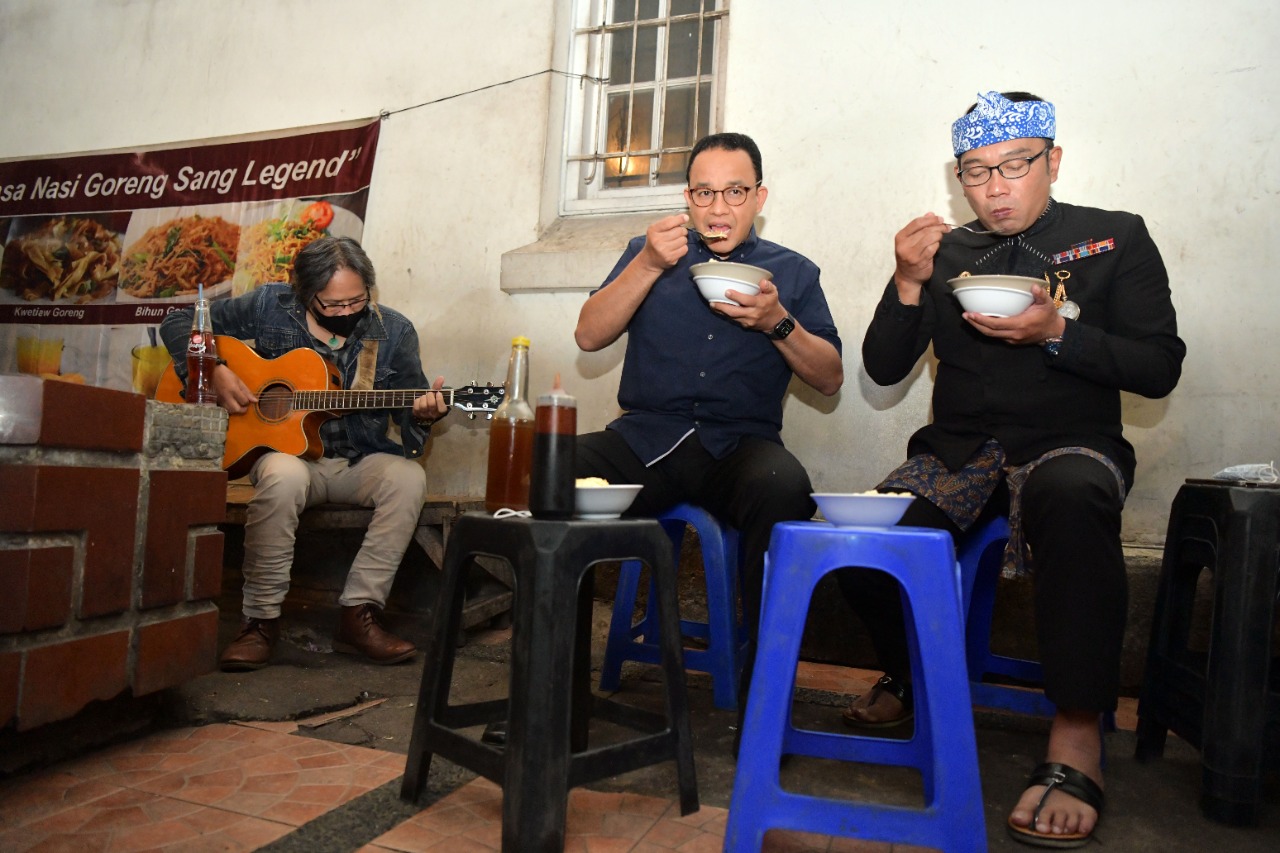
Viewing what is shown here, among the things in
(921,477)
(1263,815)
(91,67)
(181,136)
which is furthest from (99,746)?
(91,67)

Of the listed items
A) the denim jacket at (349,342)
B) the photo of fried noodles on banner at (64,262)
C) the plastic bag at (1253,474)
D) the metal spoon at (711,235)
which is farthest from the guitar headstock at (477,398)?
the photo of fried noodles on banner at (64,262)

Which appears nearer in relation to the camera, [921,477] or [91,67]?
[921,477]

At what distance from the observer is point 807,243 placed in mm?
3217

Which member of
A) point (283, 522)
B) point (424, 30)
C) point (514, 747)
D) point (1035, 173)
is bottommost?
point (514, 747)

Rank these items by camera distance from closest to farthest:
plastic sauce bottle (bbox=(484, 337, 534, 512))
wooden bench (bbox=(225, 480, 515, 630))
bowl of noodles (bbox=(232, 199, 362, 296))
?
plastic sauce bottle (bbox=(484, 337, 534, 512)), wooden bench (bbox=(225, 480, 515, 630)), bowl of noodles (bbox=(232, 199, 362, 296))

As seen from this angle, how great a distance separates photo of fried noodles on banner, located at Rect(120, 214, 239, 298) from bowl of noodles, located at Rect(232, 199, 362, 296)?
0.09 m

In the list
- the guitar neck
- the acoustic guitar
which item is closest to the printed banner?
the acoustic guitar

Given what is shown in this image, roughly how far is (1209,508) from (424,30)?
3.61 metres

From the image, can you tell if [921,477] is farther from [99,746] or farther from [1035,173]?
[99,746]

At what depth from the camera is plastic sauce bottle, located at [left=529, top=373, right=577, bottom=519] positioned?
5.21ft

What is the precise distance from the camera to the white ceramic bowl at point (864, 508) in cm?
159

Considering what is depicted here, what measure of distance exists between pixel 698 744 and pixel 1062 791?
2.63 ft

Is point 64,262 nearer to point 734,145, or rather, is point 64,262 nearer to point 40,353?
point 40,353

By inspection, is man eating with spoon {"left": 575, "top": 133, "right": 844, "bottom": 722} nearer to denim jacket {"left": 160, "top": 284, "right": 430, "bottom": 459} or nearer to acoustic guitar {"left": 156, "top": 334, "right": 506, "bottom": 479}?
acoustic guitar {"left": 156, "top": 334, "right": 506, "bottom": 479}
